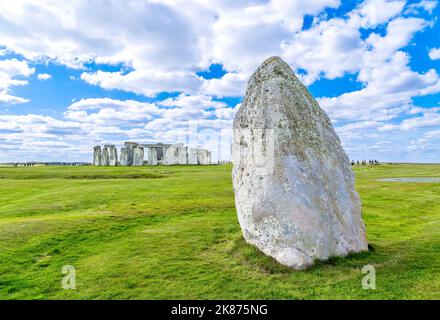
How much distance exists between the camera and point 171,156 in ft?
338

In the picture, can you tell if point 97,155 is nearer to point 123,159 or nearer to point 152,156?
point 123,159

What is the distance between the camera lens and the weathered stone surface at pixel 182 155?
104 metres

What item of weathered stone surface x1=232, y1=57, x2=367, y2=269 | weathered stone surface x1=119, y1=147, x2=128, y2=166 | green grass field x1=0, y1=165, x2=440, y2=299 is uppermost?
weathered stone surface x1=119, y1=147, x2=128, y2=166

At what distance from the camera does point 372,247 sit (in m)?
13.2

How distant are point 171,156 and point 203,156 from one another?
14.1 meters

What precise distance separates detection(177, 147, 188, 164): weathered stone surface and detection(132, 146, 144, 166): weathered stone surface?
11.7 meters

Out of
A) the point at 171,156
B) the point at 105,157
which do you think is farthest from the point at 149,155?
the point at 105,157

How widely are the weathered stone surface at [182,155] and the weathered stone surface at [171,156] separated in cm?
79

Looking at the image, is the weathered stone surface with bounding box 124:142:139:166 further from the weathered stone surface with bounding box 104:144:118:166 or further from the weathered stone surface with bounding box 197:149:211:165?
the weathered stone surface with bounding box 197:149:211:165

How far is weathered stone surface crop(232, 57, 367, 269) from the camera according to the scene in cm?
1114

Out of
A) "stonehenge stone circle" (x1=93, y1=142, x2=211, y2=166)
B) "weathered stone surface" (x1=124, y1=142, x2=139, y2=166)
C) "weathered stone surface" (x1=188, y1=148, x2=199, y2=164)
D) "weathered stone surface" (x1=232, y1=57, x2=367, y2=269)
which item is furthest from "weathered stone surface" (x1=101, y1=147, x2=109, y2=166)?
"weathered stone surface" (x1=232, y1=57, x2=367, y2=269)

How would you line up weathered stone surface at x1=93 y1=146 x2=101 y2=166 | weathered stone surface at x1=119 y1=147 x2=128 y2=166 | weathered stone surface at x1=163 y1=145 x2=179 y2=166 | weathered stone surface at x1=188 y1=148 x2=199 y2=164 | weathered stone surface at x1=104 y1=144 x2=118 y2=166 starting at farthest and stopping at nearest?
weathered stone surface at x1=188 y1=148 x2=199 y2=164 < weathered stone surface at x1=93 y1=146 x2=101 y2=166 < weathered stone surface at x1=163 y1=145 x2=179 y2=166 < weathered stone surface at x1=104 y1=144 x2=118 y2=166 < weathered stone surface at x1=119 y1=147 x2=128 y2=166
